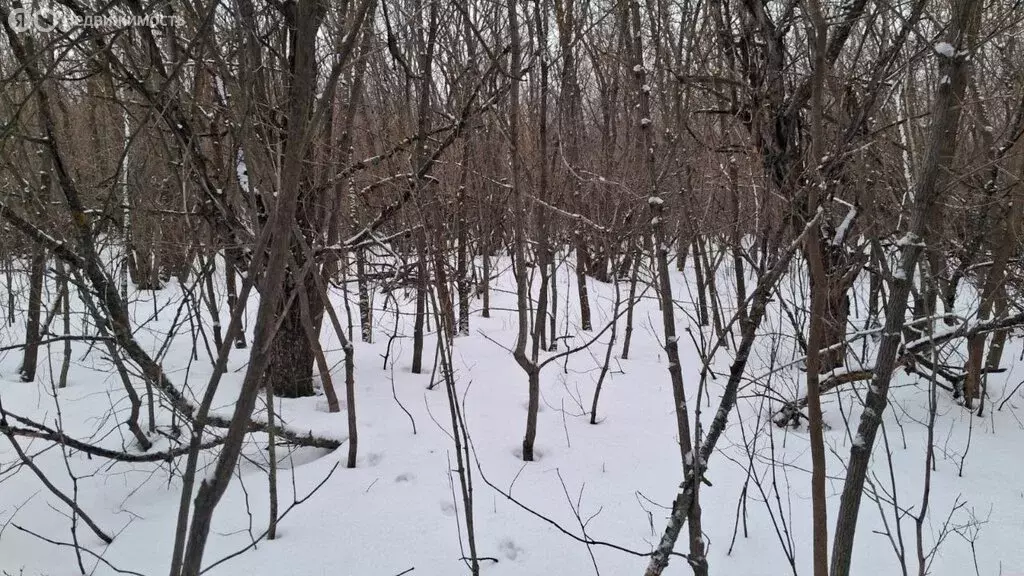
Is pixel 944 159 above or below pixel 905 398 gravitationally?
above

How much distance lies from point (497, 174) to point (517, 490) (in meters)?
4.60

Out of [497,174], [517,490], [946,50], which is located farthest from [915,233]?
[497,174]

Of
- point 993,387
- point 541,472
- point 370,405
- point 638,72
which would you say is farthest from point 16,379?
point 993,387

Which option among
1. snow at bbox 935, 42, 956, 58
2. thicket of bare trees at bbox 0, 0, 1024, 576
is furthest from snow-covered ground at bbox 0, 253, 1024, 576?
snow at bbox 935, 42, 956, 58

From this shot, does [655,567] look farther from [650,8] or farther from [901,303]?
[650,8]

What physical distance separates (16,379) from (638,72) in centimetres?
641

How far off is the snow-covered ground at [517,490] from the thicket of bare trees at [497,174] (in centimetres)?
22

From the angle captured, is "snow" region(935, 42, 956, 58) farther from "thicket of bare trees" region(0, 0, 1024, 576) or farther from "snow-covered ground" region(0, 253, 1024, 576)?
"snow-covered ground" region(0, 253, 1024, 576)

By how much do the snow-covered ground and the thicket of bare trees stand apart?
0.72 feet

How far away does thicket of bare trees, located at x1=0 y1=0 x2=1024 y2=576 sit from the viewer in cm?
157

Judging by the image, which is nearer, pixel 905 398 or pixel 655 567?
pixel 655 567

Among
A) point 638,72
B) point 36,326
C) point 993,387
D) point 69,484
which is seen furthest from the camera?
point 36,326

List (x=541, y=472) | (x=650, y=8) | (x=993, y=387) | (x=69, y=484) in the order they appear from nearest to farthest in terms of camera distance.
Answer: (x=650, y=8) → (x=69, y=484) → (x=541, y=472) → (x=993, y=387)

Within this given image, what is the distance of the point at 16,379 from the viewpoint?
5629mm
